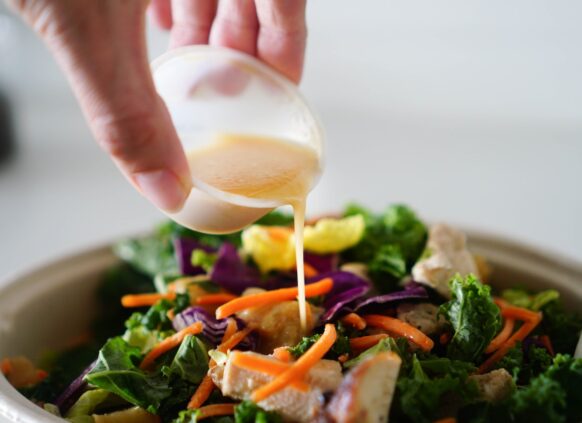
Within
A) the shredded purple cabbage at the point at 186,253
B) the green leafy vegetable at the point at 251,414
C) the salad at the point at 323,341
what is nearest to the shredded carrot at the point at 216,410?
the salad at the point at 323,341

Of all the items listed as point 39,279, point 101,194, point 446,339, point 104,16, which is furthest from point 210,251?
point 101,194

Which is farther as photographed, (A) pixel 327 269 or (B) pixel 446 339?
(A) pixel 327 269

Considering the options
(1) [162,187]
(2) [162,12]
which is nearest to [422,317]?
(1) [162,187]

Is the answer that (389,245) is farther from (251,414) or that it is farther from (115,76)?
(115,76)

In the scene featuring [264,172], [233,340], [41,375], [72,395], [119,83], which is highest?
[119,83]

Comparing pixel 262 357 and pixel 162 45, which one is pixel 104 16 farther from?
pixel 162 45

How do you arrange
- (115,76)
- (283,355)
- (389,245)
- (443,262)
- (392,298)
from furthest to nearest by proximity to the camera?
(389,245)
(443,262)
(392,298)
(283,355)
(115,76)

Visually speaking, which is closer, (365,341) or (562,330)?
(365,341)
